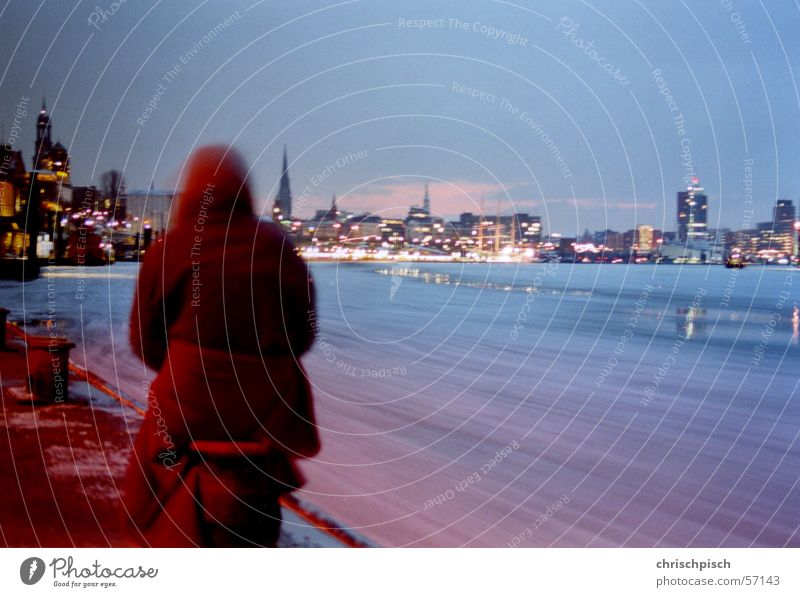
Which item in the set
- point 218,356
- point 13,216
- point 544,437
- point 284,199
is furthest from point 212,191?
point 13,216

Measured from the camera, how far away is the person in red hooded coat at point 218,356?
7.87 ft

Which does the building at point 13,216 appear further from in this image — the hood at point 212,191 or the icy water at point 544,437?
the hood at point 212,191

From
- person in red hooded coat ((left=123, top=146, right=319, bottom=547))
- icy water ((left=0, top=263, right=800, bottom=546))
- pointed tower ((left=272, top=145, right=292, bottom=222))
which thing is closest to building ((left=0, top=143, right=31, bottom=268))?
icy water ((left=0, top=263, right=800, bottom=546))

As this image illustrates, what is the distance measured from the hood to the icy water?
1.25ft

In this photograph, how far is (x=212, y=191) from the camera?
2.41 metres

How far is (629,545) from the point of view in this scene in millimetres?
4152

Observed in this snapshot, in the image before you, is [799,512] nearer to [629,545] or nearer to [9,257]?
[629,545]

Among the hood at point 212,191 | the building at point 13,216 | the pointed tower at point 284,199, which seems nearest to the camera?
the hood at point 212,191

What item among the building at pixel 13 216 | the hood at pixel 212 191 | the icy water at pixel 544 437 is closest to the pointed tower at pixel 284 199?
the icy water at pixel 544 437

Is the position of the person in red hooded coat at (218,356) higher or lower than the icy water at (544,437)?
higher

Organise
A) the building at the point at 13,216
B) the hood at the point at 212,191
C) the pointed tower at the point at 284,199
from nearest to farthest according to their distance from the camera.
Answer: the hood at the point at 212,191 → the pointed tower at the point at 284,199 → the building at the point at 13,216

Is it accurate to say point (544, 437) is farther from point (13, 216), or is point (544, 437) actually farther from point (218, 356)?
point (13, 216)
